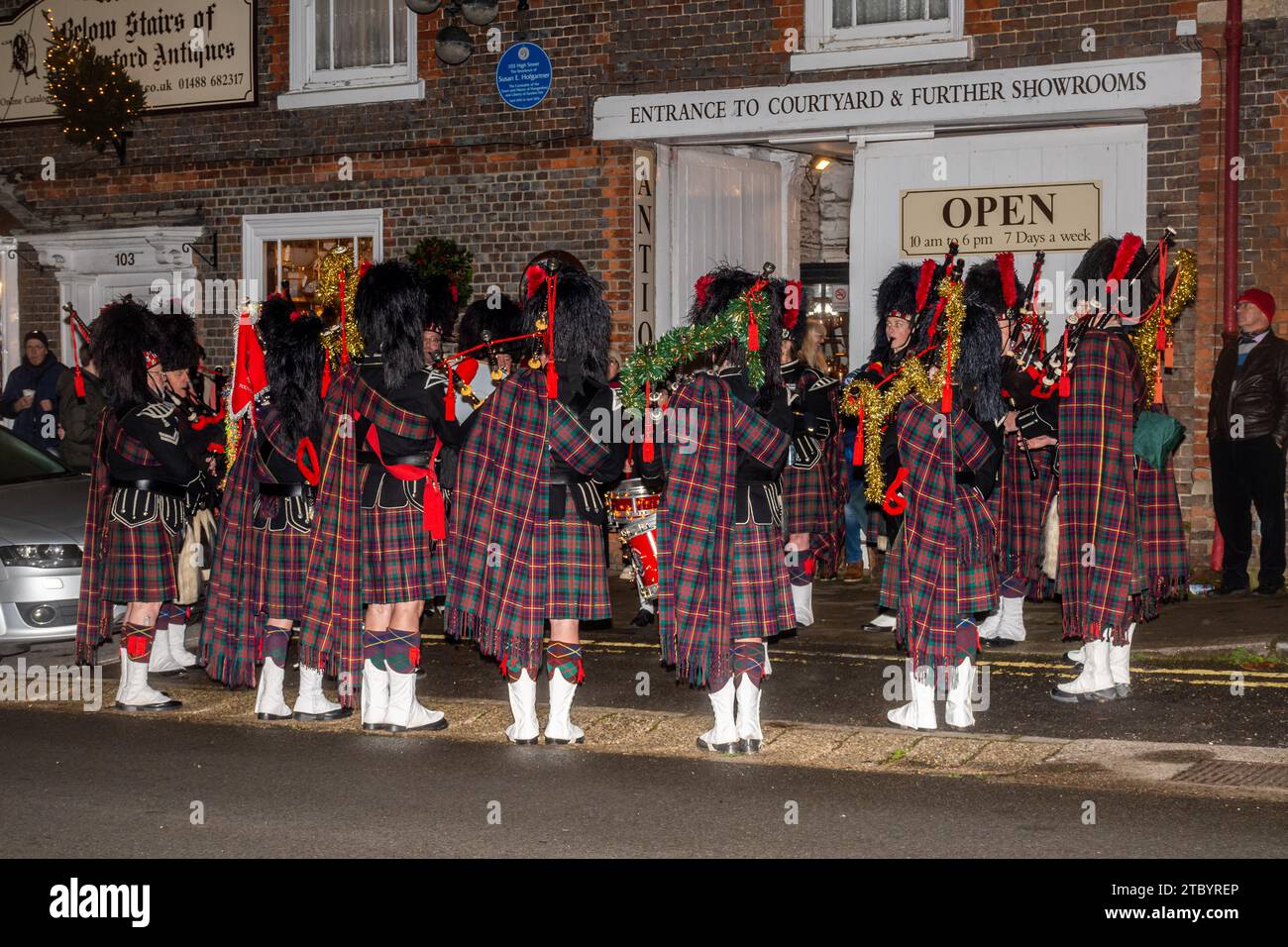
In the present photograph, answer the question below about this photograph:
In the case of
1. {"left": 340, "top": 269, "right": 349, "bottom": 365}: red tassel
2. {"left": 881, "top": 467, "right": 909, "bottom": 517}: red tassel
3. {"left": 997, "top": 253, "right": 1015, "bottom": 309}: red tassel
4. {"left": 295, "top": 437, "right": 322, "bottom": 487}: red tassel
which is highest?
{"left": 997, "top": 253, "right": 1015, "bottom": 309}: red tassel

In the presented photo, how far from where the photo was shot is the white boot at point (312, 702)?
27.1 feet

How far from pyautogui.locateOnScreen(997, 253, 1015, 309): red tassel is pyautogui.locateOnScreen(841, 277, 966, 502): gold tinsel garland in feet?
5.83

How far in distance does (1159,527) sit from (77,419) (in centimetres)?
860

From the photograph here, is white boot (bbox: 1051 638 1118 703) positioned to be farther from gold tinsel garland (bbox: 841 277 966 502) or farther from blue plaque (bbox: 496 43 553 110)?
blue plaque (bbox: 496 43 553 110)

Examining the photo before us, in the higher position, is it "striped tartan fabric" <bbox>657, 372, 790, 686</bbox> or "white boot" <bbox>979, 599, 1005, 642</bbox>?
"striped tartan fabric" <bbox>657, 372, 790, 686</bbox>

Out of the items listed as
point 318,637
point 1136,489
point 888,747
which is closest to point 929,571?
point 888,747

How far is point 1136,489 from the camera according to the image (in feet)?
28.6

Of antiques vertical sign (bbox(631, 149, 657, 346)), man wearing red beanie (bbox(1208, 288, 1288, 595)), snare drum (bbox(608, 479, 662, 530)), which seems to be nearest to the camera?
snare drum (bbox(608, 479, 662, 530))

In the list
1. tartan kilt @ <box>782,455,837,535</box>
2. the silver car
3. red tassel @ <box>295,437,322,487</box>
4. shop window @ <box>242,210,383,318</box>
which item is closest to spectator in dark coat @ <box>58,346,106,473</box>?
shop window @ <box>242,210,383,318</box>

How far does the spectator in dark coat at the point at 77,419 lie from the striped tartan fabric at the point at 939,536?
24.5 feet

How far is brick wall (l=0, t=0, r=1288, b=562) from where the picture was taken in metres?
12.0

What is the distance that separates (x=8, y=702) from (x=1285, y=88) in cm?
924
